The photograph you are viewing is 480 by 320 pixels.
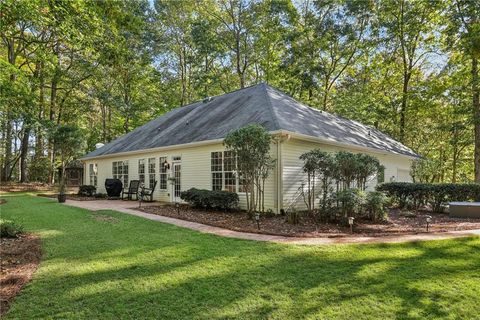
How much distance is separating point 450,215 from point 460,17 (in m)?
10.7

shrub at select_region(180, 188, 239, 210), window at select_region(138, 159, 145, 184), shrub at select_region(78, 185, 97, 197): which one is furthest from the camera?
shrub at select_region(78, 185, 97, 197)

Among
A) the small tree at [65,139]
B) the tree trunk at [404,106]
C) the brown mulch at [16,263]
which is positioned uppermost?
the tree trunk at [404,106]

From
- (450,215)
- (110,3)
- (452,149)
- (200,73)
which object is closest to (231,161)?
(110,3)

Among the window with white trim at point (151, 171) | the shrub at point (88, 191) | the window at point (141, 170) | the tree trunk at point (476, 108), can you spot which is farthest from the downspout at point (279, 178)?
the shrub at point (88, 191)

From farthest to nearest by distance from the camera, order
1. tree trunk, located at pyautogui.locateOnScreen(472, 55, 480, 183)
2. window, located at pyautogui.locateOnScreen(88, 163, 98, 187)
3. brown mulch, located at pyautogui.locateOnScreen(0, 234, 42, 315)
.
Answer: window, located at pyautogui.locateOnScreen(88, 163, 98, 187)
tree trunk, located at pyautogui.locateOnScreen(472, 55, 480, 183)
brown mulch, located at pyautogui.locateOnScreen(0, 234, 42, 315)

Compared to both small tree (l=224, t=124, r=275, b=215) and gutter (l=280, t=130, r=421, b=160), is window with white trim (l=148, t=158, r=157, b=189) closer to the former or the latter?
small tree (l=224, t=124, r=275, b=215)

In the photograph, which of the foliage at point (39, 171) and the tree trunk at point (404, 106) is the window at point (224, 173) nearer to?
the tree trunk at point (404, 106)

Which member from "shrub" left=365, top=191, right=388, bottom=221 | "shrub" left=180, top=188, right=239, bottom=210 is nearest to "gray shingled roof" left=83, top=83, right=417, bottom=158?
"shrub" left=180, top=188, right=239, bottom=210

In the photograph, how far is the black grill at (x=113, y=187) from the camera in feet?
53.4

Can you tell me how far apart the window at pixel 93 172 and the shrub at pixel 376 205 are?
56.0 feet

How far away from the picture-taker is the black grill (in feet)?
53.4

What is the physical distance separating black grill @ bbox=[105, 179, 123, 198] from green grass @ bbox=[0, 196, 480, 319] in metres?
10.1

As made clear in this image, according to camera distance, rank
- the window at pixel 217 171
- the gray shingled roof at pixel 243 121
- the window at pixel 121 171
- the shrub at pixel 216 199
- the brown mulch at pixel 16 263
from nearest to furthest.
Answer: the brown mulch at pixel 16 263, the shrub at pixel 216 199, the gray shingled roof at pixel 243 121, the window at pixel 217 171, the window at pixel 121 171

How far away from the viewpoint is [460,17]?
1516 cm
